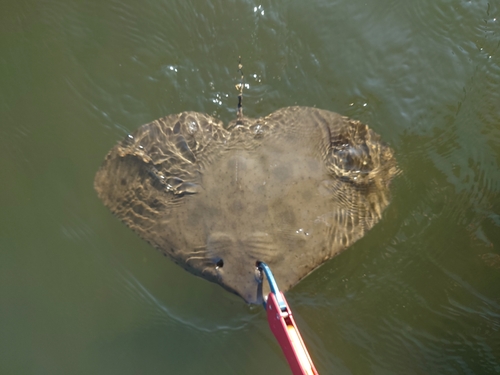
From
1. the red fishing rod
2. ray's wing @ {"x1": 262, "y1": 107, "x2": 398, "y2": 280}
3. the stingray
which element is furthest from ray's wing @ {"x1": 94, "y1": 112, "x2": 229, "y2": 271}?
the red fishing rod

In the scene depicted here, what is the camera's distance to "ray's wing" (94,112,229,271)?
3.17m

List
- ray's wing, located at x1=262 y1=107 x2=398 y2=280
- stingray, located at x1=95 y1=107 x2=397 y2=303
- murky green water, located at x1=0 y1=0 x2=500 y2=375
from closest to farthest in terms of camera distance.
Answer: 1. stingray, located at x1=95 y1=107 x2=397 y2=303
2. ray's wing, located at x1=262 y1=107 x2=398 y2=280
3. murky green water, located at x1=0 y1=0 x2=500 y2=375

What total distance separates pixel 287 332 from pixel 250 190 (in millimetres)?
1030

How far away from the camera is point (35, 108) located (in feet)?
13.8

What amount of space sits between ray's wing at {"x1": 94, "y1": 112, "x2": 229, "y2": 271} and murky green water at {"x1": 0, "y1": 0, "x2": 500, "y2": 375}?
0.62m

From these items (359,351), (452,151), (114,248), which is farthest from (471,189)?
(114,248)

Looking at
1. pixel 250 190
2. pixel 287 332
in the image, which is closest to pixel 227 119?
pixel 250 190

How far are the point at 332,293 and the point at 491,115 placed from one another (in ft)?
7.65

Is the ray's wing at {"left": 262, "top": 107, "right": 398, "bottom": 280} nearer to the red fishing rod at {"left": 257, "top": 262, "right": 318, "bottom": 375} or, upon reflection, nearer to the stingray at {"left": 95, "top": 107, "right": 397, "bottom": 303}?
the stingray at {"left": 95, "top": 107, "right": 397, "bottom": 303}

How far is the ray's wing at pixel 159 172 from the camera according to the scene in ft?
10.4

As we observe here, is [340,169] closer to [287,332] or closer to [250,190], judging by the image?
[250,190]

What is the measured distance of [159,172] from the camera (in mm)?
3328

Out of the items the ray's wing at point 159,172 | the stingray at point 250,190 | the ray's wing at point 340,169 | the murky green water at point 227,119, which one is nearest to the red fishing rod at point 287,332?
the stingray at point 250,190

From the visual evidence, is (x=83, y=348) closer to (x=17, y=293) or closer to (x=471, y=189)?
(x=17, y=293)
